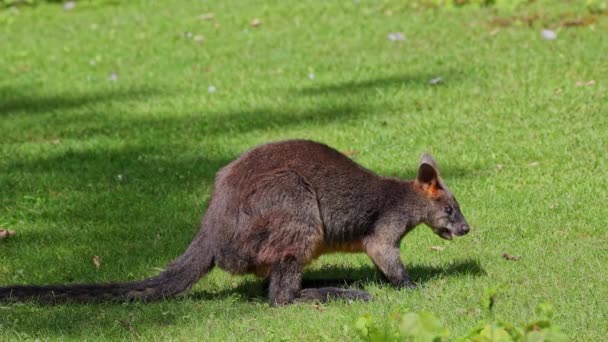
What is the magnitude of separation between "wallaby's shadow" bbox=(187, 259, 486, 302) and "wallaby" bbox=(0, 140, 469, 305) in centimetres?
23

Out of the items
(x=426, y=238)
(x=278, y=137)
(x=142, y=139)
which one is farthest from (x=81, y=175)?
(x=426, y=238)

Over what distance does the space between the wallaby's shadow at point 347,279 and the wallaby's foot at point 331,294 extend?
28 cm

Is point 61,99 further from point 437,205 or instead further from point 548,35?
point 437,205

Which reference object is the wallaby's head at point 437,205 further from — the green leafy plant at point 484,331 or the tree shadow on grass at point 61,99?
the tree shadow on grass at point 61,99

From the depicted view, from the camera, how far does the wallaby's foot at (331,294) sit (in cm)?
607

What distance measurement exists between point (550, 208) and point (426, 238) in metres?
0.92

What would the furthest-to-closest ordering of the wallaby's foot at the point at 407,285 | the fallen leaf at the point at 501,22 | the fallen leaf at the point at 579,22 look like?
the fallen leaf at the point at 501,22 → the fallen leaf at the point at 579,22 → the wallaby's foot at the point at 407,285

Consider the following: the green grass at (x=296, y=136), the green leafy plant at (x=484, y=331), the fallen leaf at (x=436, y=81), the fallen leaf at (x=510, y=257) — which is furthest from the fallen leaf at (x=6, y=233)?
the fallen leaf at (x=436, y=81)

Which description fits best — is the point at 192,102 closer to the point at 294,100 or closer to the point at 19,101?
the point at 294,100

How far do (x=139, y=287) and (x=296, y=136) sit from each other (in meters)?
3.65

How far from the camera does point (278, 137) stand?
9.41 metres

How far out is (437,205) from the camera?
21.3 ft

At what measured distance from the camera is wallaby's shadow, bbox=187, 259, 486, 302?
20.9 ft

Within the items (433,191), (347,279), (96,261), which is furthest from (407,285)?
(96,261)
